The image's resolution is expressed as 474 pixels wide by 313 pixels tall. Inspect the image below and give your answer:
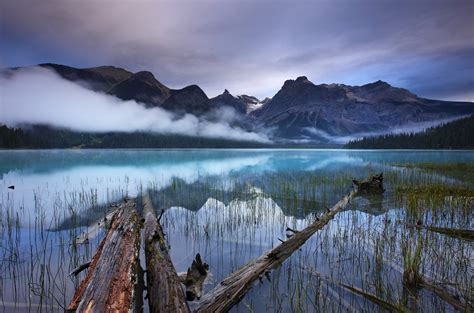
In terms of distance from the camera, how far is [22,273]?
19.7 feet

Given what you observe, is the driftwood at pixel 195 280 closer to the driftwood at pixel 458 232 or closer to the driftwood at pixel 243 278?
the driftwood at pixel 243 278

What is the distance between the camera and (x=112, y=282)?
3.88 metres

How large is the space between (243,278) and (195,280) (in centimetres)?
100

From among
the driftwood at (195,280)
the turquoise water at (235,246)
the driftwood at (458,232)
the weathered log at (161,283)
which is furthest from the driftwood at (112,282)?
the driftwood at (458,232)

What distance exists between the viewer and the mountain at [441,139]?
409 feet

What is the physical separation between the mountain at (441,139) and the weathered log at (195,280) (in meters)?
161

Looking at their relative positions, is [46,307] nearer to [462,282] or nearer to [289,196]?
[462,282]

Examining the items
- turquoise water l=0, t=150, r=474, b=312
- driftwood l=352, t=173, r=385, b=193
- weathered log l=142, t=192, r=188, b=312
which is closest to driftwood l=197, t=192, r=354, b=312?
turquoise water l=0, t=150, r=474, b=312

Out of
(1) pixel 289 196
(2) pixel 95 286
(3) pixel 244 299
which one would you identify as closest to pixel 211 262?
(3) pixel 244 299

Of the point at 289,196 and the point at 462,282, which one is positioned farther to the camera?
the point at 289,196

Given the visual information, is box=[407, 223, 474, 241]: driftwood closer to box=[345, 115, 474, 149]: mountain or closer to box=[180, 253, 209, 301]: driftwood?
box=[180, 253, 209, 301]: driftwood

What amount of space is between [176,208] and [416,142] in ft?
544

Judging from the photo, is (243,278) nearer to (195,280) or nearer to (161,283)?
(195,280)

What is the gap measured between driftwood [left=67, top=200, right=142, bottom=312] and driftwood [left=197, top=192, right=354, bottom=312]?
1241 millimetres
